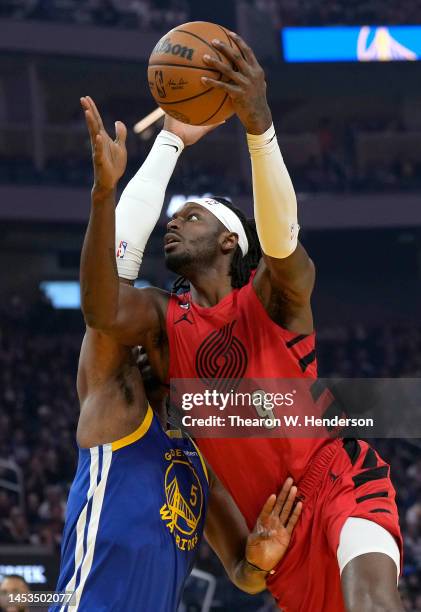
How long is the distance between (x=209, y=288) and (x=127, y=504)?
3.38 ft

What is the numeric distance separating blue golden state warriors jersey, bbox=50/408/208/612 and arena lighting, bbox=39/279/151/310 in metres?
18.4

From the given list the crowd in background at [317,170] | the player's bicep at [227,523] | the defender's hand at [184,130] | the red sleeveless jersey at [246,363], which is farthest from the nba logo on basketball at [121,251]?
Result: the crowd in background at [317,170]

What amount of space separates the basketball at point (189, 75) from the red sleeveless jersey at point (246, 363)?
0.77m

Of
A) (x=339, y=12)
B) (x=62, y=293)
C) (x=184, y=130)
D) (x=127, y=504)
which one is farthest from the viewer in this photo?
(x=339, y=12)

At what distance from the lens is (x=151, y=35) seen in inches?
855

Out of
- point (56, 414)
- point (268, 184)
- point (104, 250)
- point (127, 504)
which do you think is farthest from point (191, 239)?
point (56, 414)

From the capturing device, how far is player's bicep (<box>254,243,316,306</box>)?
3945 millimetres

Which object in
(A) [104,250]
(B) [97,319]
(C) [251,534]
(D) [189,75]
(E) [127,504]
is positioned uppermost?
(D) [189,75]

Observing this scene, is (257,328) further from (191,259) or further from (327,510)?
(327,510)

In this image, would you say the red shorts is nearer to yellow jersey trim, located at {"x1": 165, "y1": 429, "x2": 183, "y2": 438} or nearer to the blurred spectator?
yellow jersey trim, located at {"x1": 165, "y1": 429, "x2": 183, "y2": 438}

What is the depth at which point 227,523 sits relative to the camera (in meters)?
4.45

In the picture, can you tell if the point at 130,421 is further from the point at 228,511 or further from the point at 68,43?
the point at 68,43

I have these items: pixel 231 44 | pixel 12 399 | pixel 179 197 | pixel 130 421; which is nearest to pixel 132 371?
pixel 130 421

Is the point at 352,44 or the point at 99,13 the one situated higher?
the point at 99,13
